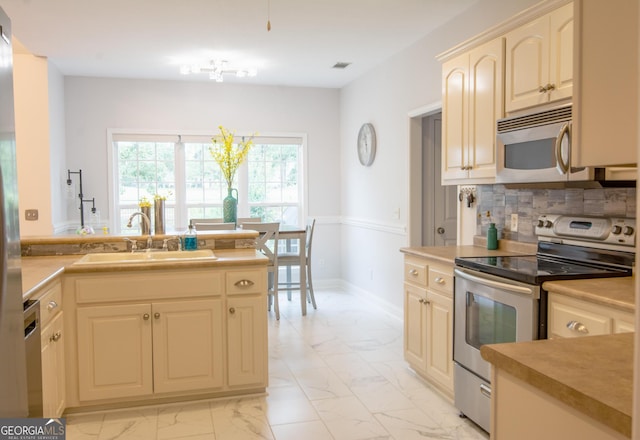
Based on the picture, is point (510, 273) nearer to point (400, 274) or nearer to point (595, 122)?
point (595, 122)

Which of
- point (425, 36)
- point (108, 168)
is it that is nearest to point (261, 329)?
point (425, 36)

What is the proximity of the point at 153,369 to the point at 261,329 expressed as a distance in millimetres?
658

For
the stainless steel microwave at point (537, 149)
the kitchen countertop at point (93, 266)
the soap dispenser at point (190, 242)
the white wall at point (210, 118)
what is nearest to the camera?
the stainless steel microwave at point (537, 149)

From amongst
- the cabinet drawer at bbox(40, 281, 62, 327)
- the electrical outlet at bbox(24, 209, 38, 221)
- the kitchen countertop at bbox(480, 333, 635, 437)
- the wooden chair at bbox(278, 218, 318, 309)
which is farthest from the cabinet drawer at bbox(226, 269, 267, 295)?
the electrical outlet at bbox(24, 209, 38, 221)

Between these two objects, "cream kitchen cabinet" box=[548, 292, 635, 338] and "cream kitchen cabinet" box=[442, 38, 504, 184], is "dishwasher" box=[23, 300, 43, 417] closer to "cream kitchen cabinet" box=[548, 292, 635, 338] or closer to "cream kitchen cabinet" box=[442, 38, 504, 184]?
"cream kitchen cabinet" box=[548, 292, 635, 338]

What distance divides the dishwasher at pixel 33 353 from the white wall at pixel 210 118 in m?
4.00

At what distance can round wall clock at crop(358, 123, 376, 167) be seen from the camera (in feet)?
18.6

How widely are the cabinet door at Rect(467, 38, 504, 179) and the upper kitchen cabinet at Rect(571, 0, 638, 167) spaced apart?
6.31 feet

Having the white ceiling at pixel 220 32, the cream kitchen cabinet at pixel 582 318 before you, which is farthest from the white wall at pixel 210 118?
the cream kitchen cabinet at pixel 582 318

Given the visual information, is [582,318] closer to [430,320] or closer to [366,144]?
[430,320]

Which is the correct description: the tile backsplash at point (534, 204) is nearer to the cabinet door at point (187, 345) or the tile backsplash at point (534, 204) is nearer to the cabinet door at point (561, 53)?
the cabinet door at point (561, 53)

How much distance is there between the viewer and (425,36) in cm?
452

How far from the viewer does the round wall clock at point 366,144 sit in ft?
18.6

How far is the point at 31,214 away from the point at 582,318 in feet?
16.5
